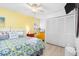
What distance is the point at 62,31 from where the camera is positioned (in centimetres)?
121

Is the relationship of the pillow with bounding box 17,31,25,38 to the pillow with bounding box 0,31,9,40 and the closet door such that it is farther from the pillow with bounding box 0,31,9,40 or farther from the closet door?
the closet door

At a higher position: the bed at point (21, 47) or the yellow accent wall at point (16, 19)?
the yellow accent wall at point (16, 19)

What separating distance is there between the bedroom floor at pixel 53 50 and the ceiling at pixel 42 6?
0.43m

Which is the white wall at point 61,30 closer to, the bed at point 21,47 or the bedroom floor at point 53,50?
the bedroom floor at point 53,50

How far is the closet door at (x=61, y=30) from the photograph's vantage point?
118cm

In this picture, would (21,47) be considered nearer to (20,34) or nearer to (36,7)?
(20,34)

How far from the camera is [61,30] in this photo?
122cm

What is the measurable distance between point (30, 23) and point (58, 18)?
39cm

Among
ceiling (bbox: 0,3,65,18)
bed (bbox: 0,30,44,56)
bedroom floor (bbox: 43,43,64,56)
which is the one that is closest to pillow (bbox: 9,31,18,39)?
bed (bbox: 0,30,44,56)

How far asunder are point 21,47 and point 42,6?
579mm

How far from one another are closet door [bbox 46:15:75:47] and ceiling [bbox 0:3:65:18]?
12 cm

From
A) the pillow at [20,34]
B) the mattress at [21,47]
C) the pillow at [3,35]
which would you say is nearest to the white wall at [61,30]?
the mattress at [21,47]

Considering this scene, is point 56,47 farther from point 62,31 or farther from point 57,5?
point 57,5

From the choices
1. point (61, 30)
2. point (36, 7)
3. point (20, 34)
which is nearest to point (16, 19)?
point (20, 34)
